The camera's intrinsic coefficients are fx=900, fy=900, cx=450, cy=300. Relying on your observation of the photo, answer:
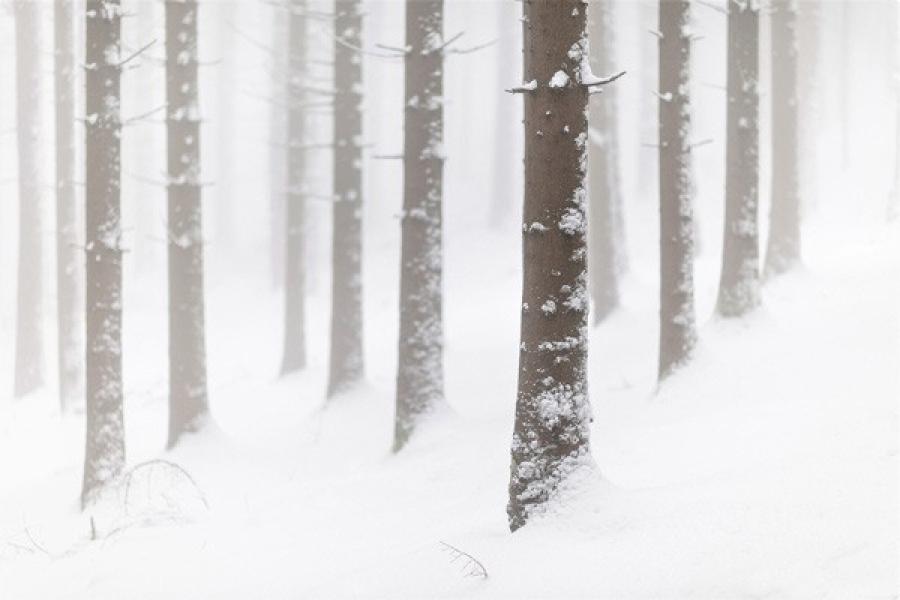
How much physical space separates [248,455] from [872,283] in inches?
336

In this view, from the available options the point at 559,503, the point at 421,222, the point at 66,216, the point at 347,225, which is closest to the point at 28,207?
the point at 66,216

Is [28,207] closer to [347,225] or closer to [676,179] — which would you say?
[347,225]

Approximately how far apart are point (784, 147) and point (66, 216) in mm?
12717

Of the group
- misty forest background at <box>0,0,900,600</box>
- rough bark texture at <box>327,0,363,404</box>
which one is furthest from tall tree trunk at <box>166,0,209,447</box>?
rough bark texture at <box>327,0,363,404</box>

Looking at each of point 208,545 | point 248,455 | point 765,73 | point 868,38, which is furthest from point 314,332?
point 868,38

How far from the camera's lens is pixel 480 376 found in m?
14.0

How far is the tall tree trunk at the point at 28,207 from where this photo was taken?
17.9 metres

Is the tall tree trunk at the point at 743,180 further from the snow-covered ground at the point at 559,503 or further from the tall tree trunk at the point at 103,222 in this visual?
the tall tree trunk at the point at 103,222

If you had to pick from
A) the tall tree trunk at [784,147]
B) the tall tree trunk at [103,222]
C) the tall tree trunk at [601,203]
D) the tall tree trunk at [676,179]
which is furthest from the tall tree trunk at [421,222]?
the tall tree trunk at [784,147]

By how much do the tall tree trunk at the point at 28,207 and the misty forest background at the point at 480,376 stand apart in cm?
5

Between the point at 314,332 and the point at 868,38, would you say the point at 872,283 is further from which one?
the point at 868,38

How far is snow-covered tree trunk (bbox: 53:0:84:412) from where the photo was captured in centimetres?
1602

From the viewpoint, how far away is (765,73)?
29656 mm

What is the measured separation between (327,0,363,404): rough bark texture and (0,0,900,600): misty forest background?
0.04 m
